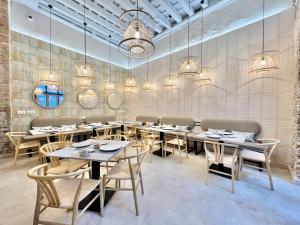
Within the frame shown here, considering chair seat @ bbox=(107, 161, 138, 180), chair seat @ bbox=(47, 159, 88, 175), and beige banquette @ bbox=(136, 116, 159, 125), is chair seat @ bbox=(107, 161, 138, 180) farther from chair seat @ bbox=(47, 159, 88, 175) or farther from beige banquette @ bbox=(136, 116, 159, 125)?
beige banquette @ bbox=(136, 116, 159, 125)

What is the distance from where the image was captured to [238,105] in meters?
4.04

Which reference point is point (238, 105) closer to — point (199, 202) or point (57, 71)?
point (199, 202)

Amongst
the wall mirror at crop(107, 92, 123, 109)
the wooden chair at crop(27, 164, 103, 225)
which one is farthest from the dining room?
the wall mirror at crop(107, 92, 123, 109)

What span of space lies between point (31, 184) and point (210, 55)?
18.6ft

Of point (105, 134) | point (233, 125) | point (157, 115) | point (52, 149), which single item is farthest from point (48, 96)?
point (233, 125)

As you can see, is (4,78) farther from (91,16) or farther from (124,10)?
(124,10)

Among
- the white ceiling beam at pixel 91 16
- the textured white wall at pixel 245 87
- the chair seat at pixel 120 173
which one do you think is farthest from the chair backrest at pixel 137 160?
the white ceiling beam at pixel 91 16

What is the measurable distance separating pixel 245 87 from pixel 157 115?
11.2 feet

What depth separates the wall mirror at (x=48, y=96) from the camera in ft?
14.8

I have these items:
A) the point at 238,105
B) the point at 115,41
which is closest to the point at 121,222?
the point at 238,105

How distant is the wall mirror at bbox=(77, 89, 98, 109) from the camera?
5678mm

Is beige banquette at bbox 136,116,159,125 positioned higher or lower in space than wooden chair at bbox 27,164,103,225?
higher

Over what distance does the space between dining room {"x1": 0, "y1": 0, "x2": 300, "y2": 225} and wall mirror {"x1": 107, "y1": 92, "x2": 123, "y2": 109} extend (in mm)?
249

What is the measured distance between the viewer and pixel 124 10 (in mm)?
4125
